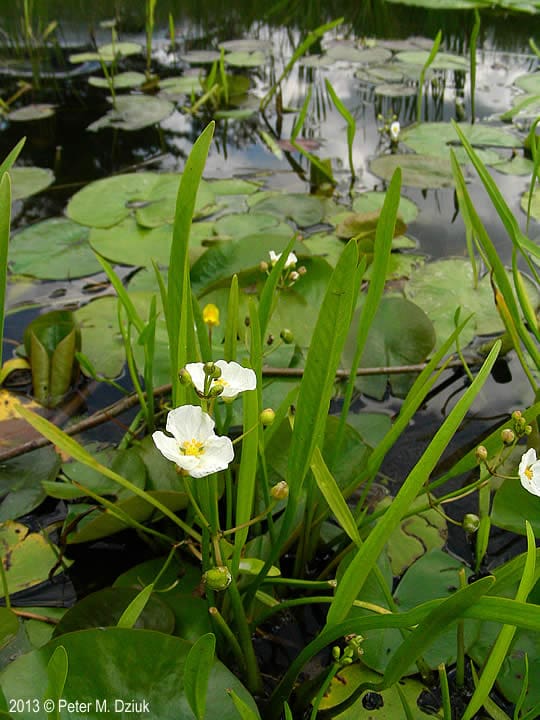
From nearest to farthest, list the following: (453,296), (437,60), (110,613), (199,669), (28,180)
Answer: (199,669)
(110,613)
(453,296)
(28,180)
(437,60)

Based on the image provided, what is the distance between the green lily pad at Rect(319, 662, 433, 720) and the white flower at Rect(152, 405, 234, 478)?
376mm

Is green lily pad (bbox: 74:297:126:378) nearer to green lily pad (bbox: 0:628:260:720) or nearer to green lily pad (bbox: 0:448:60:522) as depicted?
green lily pad (bbox: 0:448:60:522)

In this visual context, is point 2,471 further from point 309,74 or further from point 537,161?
point 309,74

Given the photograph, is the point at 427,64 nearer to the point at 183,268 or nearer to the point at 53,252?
the point at 53,252

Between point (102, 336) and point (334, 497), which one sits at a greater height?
point (334, 497)

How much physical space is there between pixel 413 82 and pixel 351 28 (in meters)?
1.17

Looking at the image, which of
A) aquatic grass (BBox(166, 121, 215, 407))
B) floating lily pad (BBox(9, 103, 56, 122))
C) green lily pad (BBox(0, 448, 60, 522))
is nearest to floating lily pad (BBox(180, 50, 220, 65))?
floating lily pad (BBox(9, 103, 56, 122))

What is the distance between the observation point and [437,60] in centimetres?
278

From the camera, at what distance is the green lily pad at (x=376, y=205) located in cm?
164

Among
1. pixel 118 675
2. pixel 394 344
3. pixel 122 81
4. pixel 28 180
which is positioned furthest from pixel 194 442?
pixel 122 81

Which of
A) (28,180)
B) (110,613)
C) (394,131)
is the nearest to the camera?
(110,613)

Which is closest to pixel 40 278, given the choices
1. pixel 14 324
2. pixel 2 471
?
pixel 14 324

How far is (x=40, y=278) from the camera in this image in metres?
1.39

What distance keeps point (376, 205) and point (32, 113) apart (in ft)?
4.88
